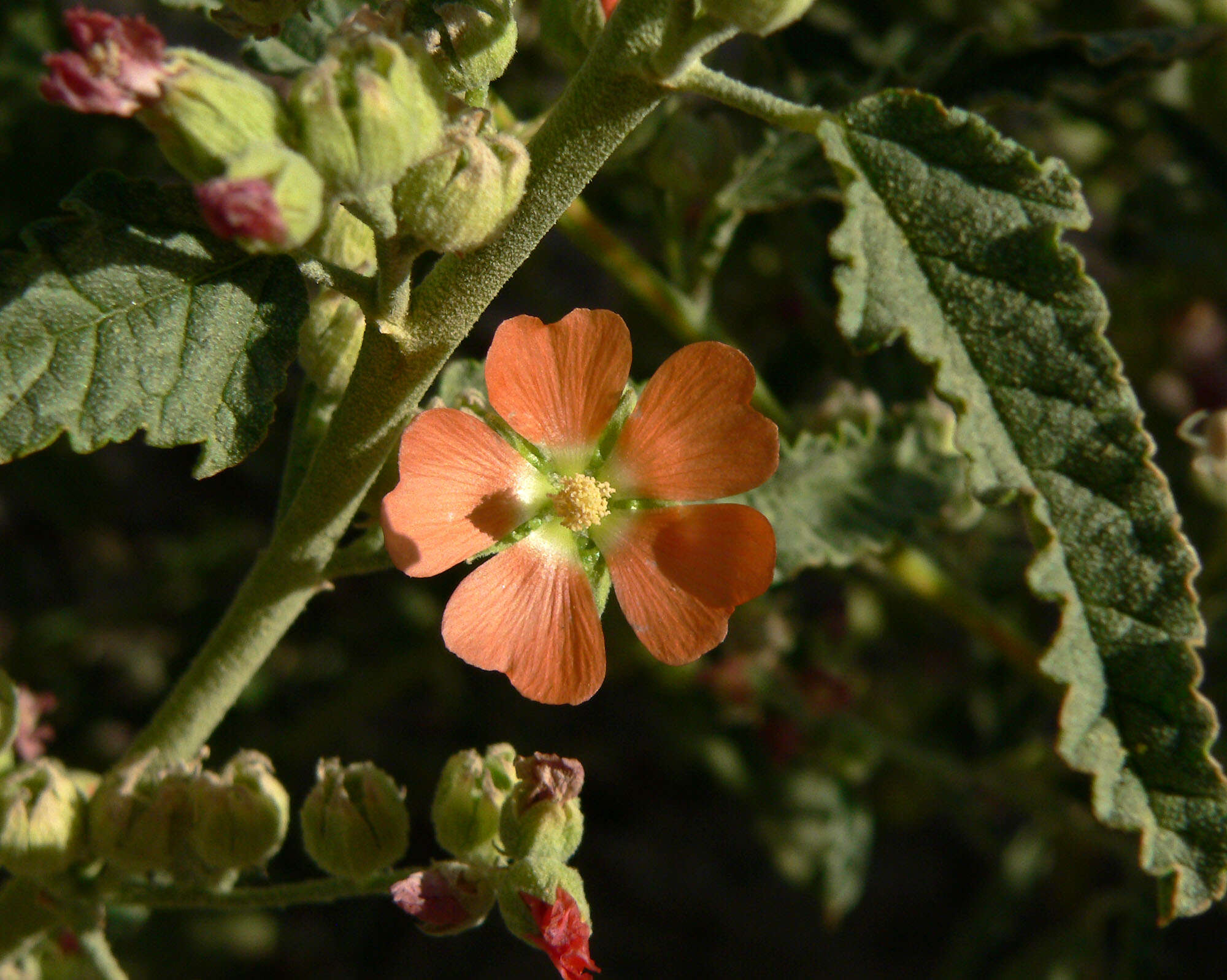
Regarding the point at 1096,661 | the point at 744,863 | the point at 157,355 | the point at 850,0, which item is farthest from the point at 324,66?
the point at 744,863

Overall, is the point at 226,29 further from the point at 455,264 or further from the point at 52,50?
the point at 52,50

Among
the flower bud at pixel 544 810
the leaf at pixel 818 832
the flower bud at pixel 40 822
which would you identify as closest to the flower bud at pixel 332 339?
the flower bud at pixel 544 810

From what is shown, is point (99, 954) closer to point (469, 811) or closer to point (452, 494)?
point (469, 811)

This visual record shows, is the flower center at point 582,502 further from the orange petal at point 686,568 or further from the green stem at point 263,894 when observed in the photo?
the green stem at point 263,894

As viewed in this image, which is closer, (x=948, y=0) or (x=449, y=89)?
(x=449, y=89)

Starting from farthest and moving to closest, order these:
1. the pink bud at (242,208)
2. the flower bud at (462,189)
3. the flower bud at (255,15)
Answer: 1. the flower bud at (255,15)
2. the flower bud at (462,189)
3. the pink bud at (242,208)
